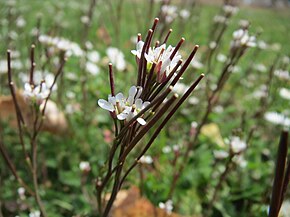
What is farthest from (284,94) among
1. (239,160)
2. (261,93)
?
(239,160)

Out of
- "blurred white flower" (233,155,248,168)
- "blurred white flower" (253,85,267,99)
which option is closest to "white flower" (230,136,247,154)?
"blurred white flower" (233,155,248,168)

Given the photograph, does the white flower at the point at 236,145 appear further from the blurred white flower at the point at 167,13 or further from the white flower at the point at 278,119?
the white flower at the point at 278,119

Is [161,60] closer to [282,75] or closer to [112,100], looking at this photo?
[112,100]

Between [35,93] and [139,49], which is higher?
[139,49]

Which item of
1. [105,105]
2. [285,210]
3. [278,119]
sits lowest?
[285,210]

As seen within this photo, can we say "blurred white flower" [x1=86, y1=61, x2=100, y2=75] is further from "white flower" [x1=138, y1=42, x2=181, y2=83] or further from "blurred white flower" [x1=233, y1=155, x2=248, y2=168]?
"white flower" [x1=138, y1=42, x2=181, y2=83]

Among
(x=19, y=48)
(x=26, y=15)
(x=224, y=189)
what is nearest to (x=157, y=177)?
(x=224, y=189)

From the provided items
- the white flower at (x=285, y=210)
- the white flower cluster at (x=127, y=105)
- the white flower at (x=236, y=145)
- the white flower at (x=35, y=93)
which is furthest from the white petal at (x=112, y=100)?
the white flower at (x=285, y=210)
